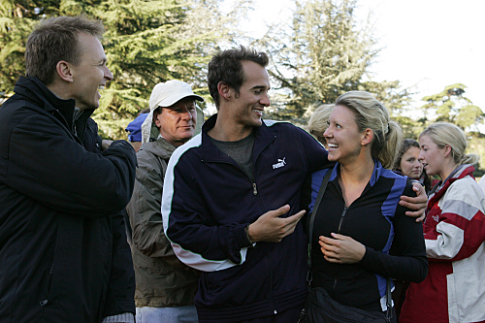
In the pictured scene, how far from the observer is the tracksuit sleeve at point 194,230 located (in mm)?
2215

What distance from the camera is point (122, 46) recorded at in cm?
1431

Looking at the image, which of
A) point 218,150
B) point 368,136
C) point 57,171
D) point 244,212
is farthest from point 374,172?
point 57,171

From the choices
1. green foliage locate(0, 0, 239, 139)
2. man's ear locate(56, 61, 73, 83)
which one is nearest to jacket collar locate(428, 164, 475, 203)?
man's ear locate(56, 61, 73, 83)

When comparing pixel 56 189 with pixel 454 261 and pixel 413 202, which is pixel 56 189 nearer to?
pixel 413 202

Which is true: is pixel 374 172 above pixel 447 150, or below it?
above

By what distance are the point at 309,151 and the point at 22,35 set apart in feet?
44.0

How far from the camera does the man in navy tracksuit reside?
2.22 m

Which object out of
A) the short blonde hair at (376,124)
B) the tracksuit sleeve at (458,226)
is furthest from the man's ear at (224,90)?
the tracksuit sleeve at (458,226)

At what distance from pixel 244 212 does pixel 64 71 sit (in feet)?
4.19

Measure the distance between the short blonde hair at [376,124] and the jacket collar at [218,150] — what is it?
54 centimetres

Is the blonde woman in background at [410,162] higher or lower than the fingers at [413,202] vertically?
lower

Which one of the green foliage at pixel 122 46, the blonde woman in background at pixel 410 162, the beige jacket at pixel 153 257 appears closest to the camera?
the beige jacket at pixel 153 257

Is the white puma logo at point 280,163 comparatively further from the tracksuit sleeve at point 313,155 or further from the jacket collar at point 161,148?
the jacket collar at point 161,148

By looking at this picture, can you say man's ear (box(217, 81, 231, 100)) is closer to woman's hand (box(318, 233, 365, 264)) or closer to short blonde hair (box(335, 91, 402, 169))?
short blonde hair (box(335, 91, 402, 169))
